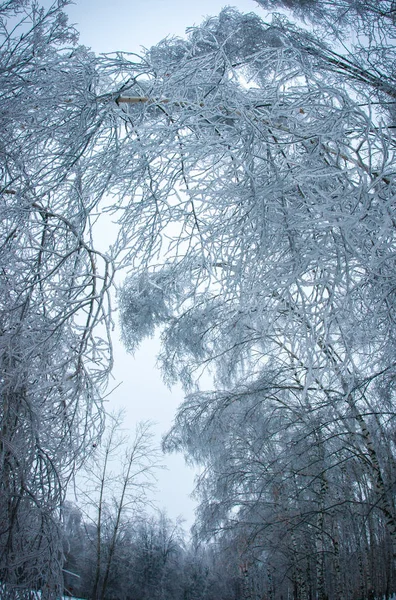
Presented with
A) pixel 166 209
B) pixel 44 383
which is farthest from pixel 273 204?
pixel 44 383

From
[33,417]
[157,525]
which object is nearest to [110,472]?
[157,525]

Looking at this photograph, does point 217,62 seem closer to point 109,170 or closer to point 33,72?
point 109,170

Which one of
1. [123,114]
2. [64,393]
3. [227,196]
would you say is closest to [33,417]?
[64,393]

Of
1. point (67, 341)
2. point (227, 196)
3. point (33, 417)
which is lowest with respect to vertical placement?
point (33, 417)

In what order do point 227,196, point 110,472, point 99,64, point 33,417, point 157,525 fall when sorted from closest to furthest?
point 227,196, point 99,64, point 33,417, point 110,472, point 157,525

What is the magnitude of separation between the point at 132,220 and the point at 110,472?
14.8m

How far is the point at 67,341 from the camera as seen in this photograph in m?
2.35

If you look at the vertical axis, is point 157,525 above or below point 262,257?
below

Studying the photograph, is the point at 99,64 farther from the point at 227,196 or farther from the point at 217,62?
the point at 227,196

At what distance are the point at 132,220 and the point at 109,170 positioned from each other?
320 millimetres

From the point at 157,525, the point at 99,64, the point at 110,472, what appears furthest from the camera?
the point at 157,525

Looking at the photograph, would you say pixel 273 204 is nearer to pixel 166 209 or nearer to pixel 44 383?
pixel 166 209

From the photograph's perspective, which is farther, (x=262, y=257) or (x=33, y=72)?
(x=33, y=72)

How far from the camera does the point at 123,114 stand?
2.28 m
